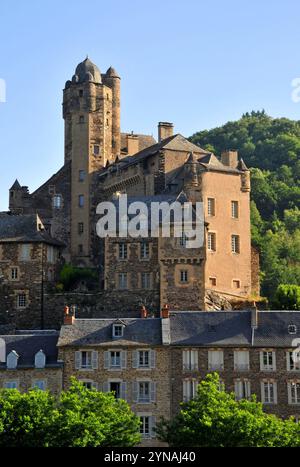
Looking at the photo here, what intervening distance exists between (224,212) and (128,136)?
17.6 metres

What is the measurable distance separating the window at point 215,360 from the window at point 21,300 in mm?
17051

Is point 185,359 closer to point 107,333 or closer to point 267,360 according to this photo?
point 267,360

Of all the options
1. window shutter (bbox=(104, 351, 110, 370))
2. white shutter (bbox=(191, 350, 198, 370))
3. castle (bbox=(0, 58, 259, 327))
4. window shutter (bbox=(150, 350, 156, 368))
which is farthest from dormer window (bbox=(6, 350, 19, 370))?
castle (bbox=(0, 58, 259, 327))

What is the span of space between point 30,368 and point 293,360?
1484 centimetres

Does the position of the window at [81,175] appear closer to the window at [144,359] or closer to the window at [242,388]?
the window at [144,359]

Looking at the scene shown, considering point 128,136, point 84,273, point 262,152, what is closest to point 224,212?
point 84,273

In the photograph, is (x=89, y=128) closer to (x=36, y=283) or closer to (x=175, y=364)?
(x=36, y=283)

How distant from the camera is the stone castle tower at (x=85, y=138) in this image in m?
81.9

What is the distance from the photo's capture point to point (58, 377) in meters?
58.1

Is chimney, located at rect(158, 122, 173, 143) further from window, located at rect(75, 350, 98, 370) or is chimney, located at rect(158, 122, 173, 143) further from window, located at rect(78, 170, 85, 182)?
window, located at rect(75, 350, 98, 370)

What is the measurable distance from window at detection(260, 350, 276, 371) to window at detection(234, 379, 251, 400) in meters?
1.22

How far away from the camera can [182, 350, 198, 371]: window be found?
193 ft

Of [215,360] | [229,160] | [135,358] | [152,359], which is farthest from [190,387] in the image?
[229,160]

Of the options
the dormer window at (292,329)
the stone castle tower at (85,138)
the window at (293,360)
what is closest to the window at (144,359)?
the window at (293,360)
